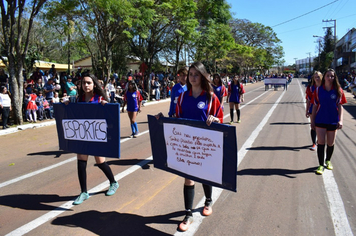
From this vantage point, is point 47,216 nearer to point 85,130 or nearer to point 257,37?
point 85,130

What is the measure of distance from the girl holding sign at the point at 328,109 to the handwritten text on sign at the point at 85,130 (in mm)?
3839

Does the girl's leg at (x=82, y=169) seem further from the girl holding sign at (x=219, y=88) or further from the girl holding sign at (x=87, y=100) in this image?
the girl holding sign at (x=219, y=88)

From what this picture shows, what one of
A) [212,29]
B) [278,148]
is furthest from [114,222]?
[212,29]

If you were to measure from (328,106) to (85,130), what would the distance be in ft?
14.0

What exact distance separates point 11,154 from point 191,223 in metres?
6.01

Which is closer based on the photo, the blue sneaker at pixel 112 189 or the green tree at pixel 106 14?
the blue sneaker at pixel 112 189

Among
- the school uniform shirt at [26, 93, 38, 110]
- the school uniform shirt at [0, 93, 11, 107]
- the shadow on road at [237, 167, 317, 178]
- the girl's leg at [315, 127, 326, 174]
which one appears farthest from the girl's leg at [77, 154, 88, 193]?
the school uniform shirt at [26, 93, 38, 110]

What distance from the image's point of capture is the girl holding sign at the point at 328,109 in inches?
200

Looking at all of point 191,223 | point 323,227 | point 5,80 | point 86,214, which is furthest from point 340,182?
point 5,80

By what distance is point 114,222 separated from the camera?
368 cm

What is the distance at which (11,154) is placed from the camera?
7465 mm

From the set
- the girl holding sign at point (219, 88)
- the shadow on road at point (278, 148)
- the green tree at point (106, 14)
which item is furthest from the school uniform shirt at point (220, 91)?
the green tree at point (106, 14)

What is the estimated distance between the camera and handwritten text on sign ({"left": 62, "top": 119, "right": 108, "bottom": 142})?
4148mm

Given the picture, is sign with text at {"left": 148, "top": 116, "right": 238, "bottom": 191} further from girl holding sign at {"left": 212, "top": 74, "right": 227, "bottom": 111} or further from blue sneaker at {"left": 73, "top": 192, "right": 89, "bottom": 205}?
girl holding sign at {"left": 212, "top": 74, "right": 227, "bottom": 111}
